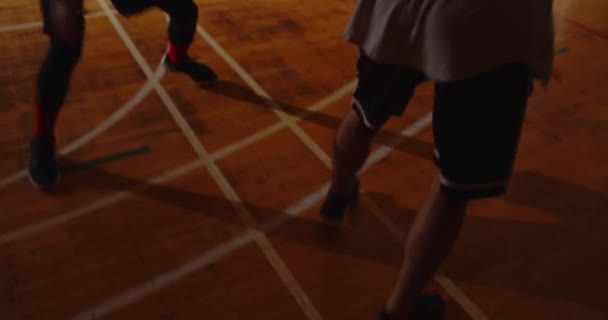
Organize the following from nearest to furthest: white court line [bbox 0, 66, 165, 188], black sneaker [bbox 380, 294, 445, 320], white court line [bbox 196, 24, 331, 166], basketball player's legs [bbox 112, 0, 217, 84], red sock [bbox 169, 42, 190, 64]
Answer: black sneaker [bbox 380, 294, 445, 320] < white court line [bbox 0, 66, 165, 188] < white court line [bbox 196, 24, 331, 166] < basketball player's legs [bbox 112, 0, 217, 84] < red sock [bbox 169, 42, 190, 64]

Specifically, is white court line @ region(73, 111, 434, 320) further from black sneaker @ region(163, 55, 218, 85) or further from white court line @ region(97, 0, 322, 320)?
black sneaker @ region(163, 55, 218, 85)

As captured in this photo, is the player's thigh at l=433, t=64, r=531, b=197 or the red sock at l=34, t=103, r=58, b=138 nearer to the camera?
the player's thigh at l=433, t=64, r=531, b=197

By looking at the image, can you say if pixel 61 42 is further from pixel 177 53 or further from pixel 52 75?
pixel 177 53

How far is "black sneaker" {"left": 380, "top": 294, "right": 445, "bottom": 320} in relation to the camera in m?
1.21

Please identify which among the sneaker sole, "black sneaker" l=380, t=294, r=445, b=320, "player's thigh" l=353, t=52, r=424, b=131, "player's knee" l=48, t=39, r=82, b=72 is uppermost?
"player's thigh" l=353, t=52, r=424, b=131

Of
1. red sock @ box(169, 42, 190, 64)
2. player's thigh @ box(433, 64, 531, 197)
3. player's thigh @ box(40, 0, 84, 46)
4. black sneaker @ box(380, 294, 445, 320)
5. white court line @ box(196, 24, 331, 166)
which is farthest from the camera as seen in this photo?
red sock @ box(169, 42, 190, 64)

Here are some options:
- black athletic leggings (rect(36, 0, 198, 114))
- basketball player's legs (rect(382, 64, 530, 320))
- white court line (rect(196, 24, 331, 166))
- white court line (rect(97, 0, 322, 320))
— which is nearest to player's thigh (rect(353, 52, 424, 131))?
basketball player's legs (rect(382, 64, 530, 320))

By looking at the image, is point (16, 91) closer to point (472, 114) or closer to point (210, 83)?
point (210, 83)

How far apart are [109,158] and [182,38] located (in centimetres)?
62

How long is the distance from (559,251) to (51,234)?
4.89ft

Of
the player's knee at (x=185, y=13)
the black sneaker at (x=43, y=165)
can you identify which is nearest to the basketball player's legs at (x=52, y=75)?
the black sneaker at (x=43, y=165)

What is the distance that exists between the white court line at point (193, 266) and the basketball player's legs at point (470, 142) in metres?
0.58

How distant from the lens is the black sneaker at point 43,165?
61.3 inches

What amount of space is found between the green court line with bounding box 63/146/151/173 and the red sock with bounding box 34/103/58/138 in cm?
13
